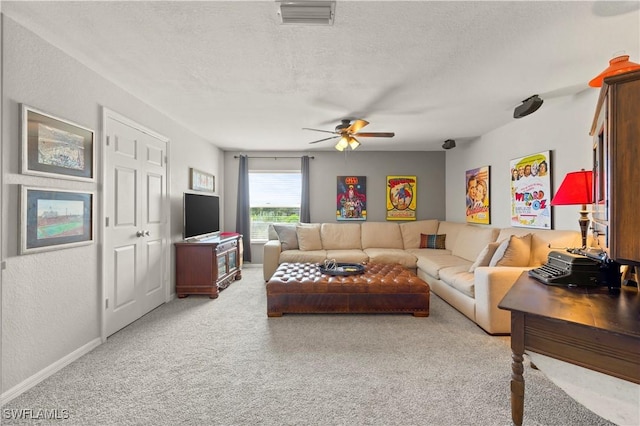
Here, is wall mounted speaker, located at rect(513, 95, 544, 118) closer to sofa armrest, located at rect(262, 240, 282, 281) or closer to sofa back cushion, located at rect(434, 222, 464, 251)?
sofa back cushion, located at rect(434, 222, 464, 251)

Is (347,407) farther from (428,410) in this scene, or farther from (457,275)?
(457,275)

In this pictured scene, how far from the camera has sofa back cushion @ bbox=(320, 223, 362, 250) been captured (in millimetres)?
5512

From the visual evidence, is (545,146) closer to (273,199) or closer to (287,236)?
(287,236)

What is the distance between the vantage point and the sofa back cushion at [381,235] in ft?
18.3

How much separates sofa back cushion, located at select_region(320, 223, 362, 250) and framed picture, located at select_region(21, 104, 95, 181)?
148 inches

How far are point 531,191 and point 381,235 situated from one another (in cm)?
256

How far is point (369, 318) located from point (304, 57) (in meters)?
2.75

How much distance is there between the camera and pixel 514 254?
3.06m

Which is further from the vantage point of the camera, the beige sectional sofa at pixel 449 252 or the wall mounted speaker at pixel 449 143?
the wall mounted speaker at pixel 449 143

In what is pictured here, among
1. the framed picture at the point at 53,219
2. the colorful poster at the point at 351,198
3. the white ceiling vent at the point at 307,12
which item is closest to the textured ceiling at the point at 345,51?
the white ceiling vent at the point at 307,12

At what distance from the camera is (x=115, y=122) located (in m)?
2.87

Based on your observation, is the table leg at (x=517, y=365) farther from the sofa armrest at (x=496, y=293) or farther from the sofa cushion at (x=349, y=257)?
the sofa cushion at (x=349, y=257)

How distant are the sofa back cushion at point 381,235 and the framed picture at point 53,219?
4295 millimetres

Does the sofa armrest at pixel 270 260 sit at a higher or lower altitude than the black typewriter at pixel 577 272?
lower
